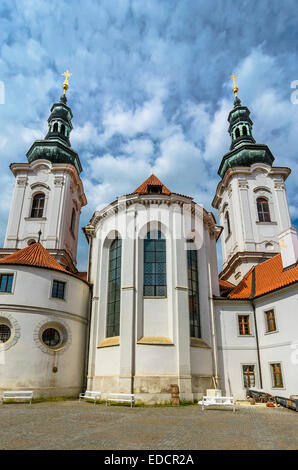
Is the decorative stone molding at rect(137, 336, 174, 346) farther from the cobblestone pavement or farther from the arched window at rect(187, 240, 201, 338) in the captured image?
the cobblestone pavement

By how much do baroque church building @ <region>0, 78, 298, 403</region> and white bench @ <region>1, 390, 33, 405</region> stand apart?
18.8 inches

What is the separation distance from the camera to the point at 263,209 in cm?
3475

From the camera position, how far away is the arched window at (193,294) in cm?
1993

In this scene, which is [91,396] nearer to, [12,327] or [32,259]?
[12,327]

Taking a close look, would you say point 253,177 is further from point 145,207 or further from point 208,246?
point 145,207

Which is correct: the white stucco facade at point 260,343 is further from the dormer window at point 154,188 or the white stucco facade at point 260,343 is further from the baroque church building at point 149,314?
the dormer window at point 154,188

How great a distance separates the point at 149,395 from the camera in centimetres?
1678

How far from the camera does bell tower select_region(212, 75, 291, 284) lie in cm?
3253

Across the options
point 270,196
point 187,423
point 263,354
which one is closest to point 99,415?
point 187,423

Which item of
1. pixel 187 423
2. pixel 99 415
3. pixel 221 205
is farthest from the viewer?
pixel 221 205

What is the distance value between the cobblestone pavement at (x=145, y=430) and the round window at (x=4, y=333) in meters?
5.47

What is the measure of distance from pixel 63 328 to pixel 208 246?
10.8 metres

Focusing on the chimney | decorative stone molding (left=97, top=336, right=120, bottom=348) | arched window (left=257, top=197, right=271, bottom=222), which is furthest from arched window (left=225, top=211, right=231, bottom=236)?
decorative stone molding (left=97, top=336, right=120, bottom=348)

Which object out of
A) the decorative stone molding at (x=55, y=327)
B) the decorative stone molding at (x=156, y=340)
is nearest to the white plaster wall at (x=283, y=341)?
the decorative stone molding at (x=156, y=340)
